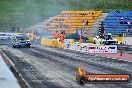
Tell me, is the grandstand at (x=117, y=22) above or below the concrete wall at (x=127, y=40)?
above

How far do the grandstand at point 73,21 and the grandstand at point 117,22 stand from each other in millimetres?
3199

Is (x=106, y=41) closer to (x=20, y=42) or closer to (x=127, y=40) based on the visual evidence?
(x=127, y=40)

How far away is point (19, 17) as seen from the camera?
8738cm

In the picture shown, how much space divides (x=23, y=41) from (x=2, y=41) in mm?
10773

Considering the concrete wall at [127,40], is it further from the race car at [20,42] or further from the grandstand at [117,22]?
the grandstand at [117,22]

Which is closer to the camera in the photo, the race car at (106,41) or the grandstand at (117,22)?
the race car at (106,41)

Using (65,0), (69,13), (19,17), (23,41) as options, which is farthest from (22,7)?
(23,41)

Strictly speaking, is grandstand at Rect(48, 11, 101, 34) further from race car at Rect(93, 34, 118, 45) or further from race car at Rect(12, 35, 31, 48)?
race car at Rect(12, 35, 31, 48)

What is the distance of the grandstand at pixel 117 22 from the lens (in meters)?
74.1

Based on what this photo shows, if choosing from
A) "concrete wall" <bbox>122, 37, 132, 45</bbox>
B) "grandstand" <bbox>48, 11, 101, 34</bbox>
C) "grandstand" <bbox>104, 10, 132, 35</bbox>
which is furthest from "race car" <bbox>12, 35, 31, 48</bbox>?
"grandstand" <bbox>104, 10, 132, 35</bbox>

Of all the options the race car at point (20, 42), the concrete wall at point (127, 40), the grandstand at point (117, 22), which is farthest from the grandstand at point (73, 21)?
the race car at point (20, 42)

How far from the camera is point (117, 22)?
247ft

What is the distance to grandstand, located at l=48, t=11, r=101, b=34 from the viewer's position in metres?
75.9

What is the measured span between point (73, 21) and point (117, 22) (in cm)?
901
